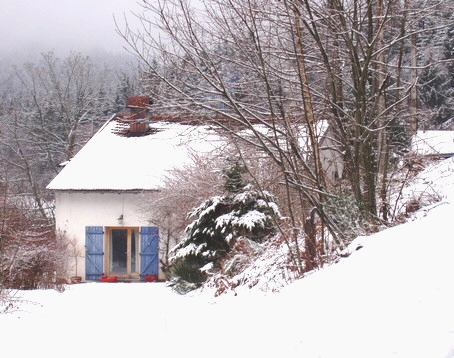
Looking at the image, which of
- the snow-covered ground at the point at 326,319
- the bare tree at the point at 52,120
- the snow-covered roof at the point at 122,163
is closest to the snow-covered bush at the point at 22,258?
the snow-covered ground at the point at 326,319

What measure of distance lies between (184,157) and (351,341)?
18.1m

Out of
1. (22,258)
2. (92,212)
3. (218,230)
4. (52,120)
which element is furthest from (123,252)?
(52,120)

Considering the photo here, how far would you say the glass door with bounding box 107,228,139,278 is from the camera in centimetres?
2120

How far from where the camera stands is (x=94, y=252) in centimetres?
2098

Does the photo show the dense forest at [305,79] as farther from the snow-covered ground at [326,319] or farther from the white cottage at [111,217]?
the white cottage at [111,217]

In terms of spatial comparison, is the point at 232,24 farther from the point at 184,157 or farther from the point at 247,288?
the point at 184,157

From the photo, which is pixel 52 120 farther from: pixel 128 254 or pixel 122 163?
pixel 128 254

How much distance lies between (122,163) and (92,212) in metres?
2.08

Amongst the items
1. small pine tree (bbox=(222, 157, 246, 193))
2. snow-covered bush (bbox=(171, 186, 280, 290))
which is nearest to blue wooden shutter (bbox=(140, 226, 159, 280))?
snow-covered bush (bbox=(171, 186, 280, 290))

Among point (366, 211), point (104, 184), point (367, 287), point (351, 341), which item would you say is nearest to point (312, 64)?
point (366, 211)

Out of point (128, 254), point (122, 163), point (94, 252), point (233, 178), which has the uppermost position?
point (233, 178)

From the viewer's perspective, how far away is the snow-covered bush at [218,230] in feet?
38.9

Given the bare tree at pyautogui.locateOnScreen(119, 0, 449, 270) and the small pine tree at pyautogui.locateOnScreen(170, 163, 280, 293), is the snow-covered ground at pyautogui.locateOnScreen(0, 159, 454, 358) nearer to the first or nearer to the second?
the bare tree at pyautogui.locateOnScreen(119, 0, 449, 270)

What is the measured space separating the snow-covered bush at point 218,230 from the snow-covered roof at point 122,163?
274 inches
